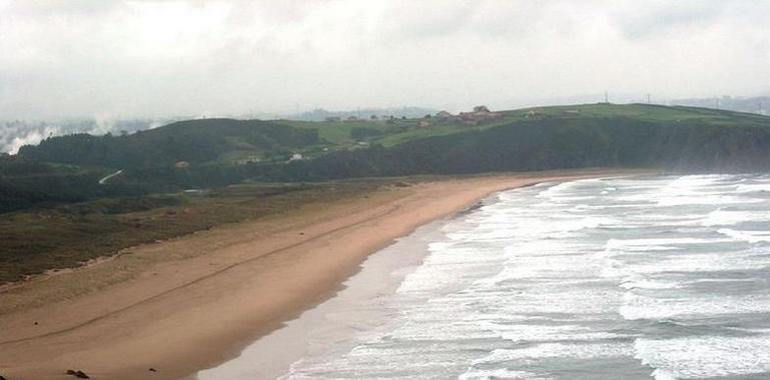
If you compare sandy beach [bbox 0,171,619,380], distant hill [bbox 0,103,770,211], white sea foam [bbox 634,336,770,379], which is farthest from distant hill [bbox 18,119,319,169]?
white sea foam [bbox 634,336,770,379]

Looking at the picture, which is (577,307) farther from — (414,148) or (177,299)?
(414,148)

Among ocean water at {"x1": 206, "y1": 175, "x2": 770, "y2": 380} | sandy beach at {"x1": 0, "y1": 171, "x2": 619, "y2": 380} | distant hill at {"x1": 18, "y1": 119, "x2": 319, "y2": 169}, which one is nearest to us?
ocean water at {"x1": 206, "y1": 175, "x2": 770, "y2": 380}

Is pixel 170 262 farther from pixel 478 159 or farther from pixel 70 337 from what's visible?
pixel 478 159

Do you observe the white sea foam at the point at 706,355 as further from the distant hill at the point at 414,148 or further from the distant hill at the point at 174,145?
the distant hill at the point at 174,145

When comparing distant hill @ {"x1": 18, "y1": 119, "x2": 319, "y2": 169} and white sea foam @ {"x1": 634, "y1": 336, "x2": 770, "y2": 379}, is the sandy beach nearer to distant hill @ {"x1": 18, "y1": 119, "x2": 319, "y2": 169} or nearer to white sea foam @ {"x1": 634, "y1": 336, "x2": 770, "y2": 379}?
white sea foam @ {"x1": 634, "y1": 336, "x2": 770, "y2": 379}

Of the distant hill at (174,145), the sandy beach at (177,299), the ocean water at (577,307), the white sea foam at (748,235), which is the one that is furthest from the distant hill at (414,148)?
the white sea foam at (748,235)

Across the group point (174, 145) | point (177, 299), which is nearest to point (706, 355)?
point (177, 299)

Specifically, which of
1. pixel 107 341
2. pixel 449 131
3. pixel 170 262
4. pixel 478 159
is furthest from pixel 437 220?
pixel 449 131
